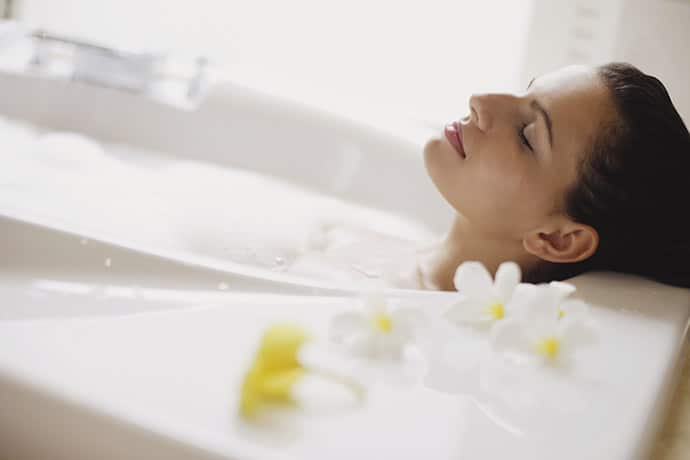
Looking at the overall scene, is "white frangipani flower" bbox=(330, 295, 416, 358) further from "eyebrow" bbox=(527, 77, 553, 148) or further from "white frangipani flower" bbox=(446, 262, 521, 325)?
"eyebrow" bbox=(527, 77, 553, 148)

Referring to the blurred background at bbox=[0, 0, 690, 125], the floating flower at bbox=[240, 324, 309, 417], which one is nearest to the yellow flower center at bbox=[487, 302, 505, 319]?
the floating flower at bbox=[240, 324, 309, 417]

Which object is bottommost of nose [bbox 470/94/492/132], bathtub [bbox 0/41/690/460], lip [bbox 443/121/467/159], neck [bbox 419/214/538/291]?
neck [bbox 419/214/538/291]

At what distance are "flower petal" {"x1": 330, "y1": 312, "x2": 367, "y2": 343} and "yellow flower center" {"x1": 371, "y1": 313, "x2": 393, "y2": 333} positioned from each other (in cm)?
1

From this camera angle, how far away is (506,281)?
3.26 ft

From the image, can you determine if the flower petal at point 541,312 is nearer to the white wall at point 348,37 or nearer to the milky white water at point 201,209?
the milky white water at point 201,209

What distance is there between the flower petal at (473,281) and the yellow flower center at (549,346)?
9cm

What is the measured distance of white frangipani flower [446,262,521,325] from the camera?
0.99 m

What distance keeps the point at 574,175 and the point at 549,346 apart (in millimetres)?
467

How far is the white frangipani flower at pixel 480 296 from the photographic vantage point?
99cm

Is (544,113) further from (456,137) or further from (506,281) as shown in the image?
(506,281)

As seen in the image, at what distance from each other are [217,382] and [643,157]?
2.39 feet

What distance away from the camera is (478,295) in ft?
3.30

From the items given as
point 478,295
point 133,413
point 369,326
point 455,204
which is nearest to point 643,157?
point 455,204

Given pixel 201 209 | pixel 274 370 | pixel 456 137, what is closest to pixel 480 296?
pixel 274 370
